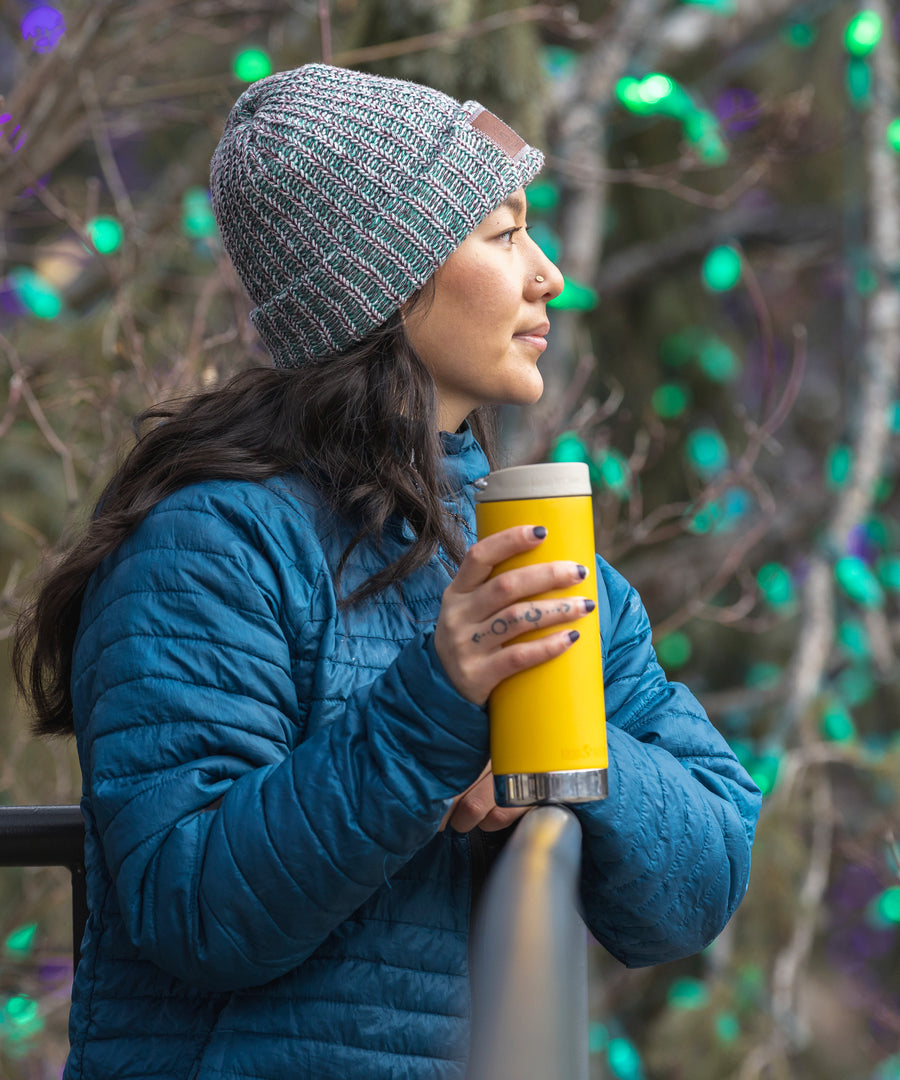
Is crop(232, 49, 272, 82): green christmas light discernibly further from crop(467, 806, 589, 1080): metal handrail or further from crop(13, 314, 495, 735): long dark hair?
crop(467, 806, 589, 1080): metal handrail

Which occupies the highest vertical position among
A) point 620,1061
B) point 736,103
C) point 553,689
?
point 736,103

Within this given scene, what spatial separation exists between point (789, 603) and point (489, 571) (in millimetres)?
3112

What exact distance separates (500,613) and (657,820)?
1.12ft

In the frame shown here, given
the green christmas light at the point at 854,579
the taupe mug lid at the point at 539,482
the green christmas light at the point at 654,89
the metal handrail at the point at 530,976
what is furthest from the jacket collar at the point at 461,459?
the green christmas light at the point at 854,579

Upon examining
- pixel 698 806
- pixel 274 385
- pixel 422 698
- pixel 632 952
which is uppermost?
pixel 274 385

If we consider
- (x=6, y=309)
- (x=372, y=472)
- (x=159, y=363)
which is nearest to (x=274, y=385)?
(x=372, y=472)

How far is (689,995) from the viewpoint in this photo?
368 cm

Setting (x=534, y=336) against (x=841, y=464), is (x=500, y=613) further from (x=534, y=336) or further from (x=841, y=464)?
(x=841, y=464)

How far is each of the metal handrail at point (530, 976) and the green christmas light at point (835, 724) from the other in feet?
9.44

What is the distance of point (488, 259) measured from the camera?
1.48 m

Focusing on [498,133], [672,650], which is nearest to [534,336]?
[498,133]

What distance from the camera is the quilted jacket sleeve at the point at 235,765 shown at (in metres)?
1.01

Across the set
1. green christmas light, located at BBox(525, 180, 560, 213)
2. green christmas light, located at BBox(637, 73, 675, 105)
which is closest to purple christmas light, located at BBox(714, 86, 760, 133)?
green christmas light, located at BBox(525, 180, 560, 213)

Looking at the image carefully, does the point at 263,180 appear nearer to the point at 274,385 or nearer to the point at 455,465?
the point at 274,385
